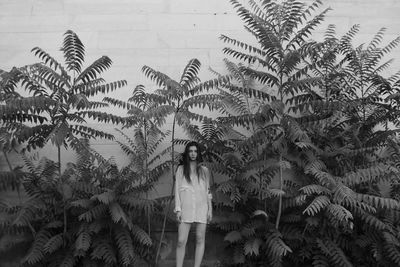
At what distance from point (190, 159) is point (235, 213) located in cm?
111

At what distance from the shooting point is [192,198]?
657cm

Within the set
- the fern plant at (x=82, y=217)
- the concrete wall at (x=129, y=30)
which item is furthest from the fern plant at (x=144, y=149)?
the concrete wall at (x=129, y=30)

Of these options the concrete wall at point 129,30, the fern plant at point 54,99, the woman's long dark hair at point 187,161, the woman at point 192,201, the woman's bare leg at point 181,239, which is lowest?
the woman's bare leg at point 181,239

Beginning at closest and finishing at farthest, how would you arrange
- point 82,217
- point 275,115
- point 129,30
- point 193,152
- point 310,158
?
point 82,217
point 193,152
point 275,115
point 310,158
point 129,30

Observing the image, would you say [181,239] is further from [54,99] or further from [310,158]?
[54,99]

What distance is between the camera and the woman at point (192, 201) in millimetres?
6520

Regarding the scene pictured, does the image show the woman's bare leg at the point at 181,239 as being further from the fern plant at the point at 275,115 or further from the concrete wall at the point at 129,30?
the concrete wall at the point at 129,30

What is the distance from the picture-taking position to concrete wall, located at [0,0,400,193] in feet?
26.7

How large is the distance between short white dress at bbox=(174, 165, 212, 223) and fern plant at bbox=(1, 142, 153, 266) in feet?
1.59

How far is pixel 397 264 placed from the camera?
6.79 metres

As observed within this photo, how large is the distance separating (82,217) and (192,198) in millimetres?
1540

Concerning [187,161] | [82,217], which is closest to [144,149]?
[187,161]

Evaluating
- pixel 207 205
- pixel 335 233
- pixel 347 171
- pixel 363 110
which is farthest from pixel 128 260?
pixel 363 110

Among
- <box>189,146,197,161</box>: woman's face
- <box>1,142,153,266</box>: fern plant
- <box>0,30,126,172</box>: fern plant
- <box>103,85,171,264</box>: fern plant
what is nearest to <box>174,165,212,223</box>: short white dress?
<box>189,146,197,161</box>: woman's face
